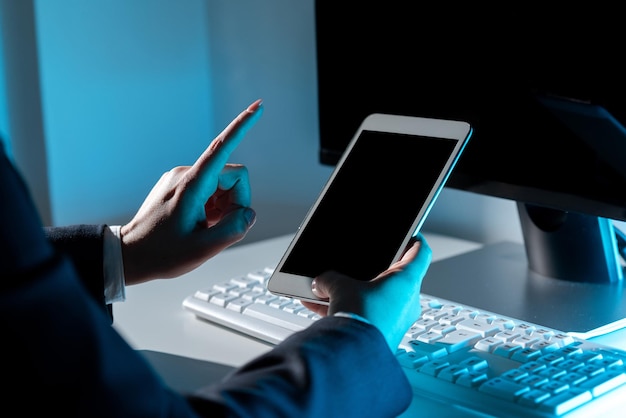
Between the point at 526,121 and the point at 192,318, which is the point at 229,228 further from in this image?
the point at 526,121

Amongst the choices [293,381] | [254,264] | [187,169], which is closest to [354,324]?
[293,381]

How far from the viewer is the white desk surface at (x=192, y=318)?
2.53 ft

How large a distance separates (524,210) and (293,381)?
1.58 ft

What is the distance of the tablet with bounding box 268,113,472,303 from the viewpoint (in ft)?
2.40

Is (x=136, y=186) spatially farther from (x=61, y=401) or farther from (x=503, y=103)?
(x=61, y=401)

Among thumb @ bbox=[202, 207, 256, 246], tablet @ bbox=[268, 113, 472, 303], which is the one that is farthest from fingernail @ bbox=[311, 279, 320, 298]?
thumb @ bbox=[202, 207, 256, 246]

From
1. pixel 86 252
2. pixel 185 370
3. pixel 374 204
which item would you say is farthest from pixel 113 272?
pixel 374 204

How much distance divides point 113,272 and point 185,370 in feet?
0.50

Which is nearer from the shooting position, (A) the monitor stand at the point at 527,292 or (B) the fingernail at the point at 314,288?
(B) the fingernail at the point at 314,288

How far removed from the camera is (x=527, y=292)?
886 mm

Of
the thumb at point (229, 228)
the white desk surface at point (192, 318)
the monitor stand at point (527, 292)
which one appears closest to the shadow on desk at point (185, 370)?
the white desk surface at point (192, 318)

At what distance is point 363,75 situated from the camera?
40.2 inches

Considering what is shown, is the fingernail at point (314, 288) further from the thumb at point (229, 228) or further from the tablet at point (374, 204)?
the thumb at point (229, 228)

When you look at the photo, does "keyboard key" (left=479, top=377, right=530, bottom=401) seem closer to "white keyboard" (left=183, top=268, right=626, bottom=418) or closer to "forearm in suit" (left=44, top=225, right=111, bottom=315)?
"white keyboard" (left=183, top=268, right=626, bottom=418)
